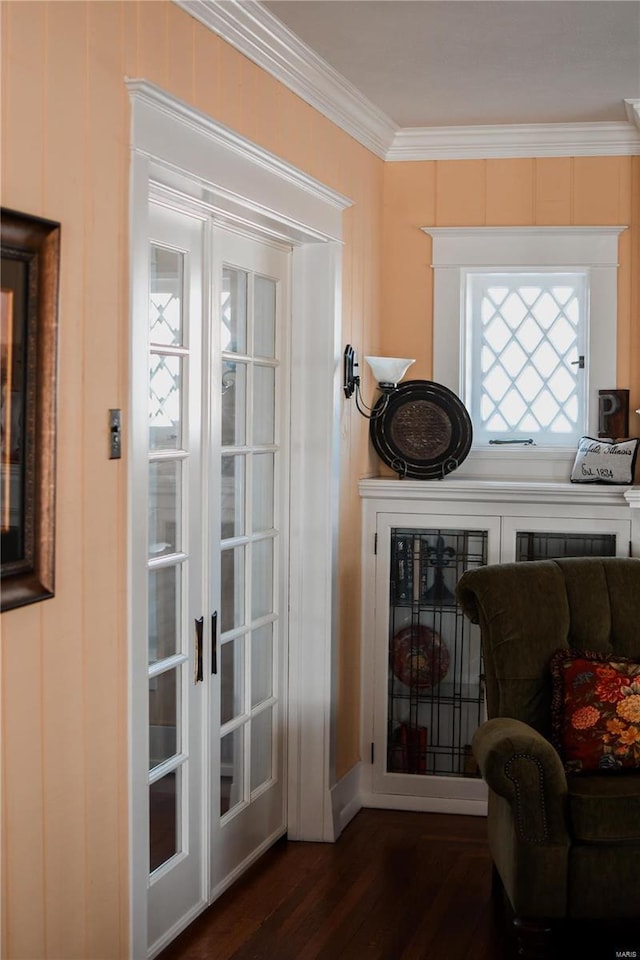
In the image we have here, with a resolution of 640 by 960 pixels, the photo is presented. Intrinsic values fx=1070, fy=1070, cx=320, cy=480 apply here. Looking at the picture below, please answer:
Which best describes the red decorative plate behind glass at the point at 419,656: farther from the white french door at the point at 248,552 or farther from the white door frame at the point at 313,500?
the white french door at the point at 248,552

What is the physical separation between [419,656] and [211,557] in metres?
1.35

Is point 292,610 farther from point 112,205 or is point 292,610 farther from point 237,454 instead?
point 112,205

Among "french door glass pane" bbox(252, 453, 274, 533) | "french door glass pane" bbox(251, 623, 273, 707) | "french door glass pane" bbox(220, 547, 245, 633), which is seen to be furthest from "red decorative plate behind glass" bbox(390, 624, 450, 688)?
"french door glass pane" bbox(220, 547, 245, 633)

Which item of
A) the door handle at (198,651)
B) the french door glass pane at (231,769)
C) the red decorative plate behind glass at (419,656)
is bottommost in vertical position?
the french door glass pane at (231,769)

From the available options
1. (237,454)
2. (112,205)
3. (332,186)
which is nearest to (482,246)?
(332,186)

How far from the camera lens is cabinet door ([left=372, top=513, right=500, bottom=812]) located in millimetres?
4293

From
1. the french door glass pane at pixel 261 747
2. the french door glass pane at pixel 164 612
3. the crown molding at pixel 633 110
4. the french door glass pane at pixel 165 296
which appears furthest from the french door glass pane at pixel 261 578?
the crown molding at pixel 633 110

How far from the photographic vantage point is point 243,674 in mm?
3625

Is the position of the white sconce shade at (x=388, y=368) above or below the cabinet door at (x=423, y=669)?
above

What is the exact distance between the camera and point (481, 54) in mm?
3549

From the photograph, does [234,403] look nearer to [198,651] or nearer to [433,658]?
[198,651]

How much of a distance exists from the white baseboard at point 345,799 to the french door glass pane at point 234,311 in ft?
5.60

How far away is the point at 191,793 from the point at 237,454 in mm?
1077

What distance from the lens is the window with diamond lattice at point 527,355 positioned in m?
4.55
